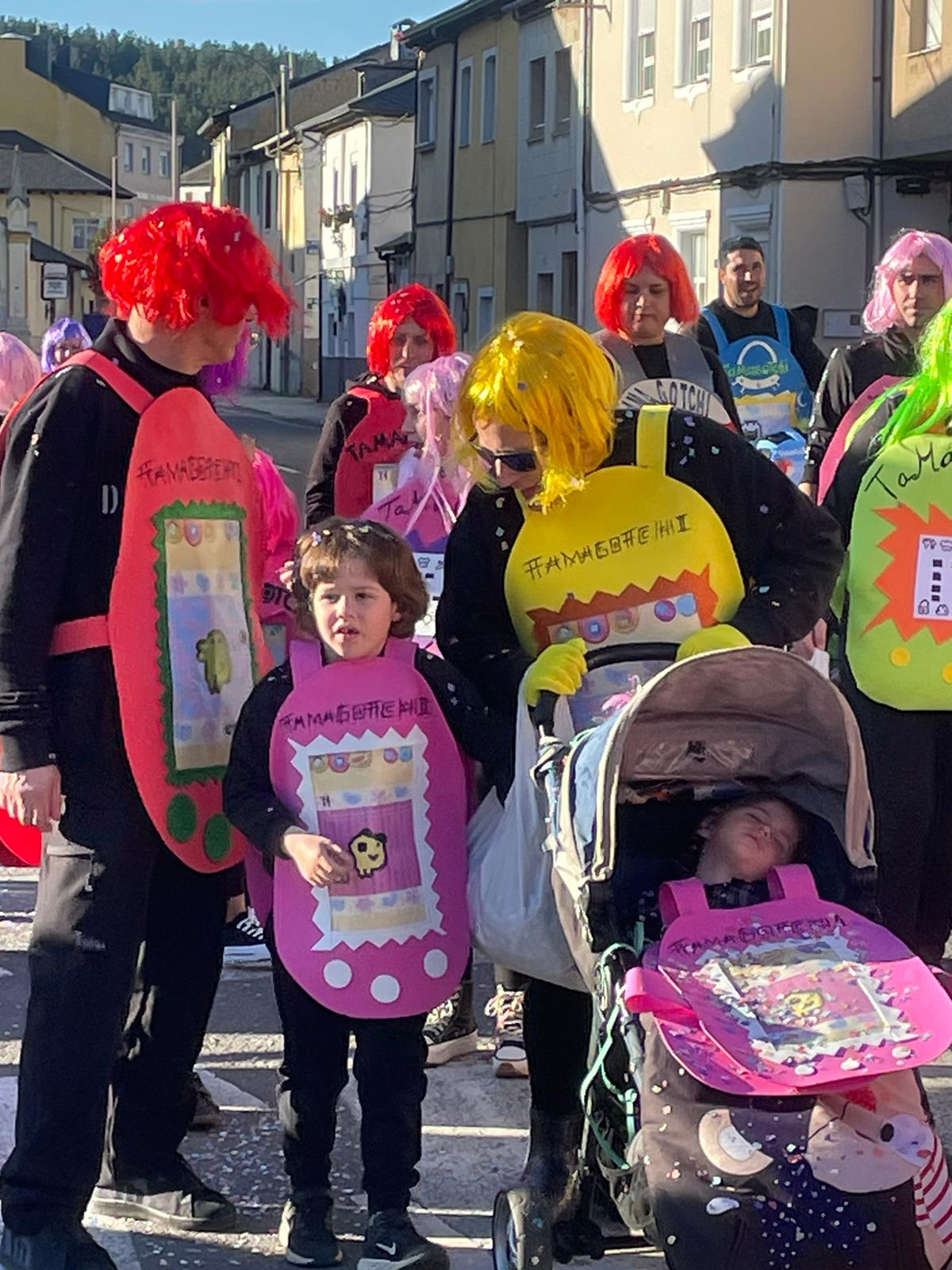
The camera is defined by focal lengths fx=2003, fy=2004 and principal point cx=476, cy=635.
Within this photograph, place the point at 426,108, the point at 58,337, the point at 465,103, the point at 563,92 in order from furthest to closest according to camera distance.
A: the point at 426,108 → the point at 465,103 → the point at 563,92 → the point at 58,337

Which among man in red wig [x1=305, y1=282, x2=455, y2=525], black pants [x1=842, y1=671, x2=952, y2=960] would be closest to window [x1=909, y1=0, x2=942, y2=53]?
man in red wig [x1=305, y1=282, x2=455, y2=525]

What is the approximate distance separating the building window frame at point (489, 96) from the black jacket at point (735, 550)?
34.2 metres

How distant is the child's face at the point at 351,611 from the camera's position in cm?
392

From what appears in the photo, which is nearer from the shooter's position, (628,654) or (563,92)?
(628,654)

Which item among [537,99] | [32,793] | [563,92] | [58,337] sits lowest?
[32,793]

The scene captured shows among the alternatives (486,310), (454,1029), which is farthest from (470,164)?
(454,1029)

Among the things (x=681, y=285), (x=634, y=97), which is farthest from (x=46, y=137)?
(x=681, y=285)

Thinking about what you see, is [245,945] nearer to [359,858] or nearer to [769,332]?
[359,858]

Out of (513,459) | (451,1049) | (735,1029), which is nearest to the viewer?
(735,1029)

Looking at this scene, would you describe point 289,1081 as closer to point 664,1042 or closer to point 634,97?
point 664,1042

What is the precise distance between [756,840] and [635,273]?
3.25m

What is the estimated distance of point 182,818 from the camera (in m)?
3.94

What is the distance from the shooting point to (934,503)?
187 inches

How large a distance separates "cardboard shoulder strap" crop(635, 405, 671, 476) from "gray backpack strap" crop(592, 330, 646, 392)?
243cm
